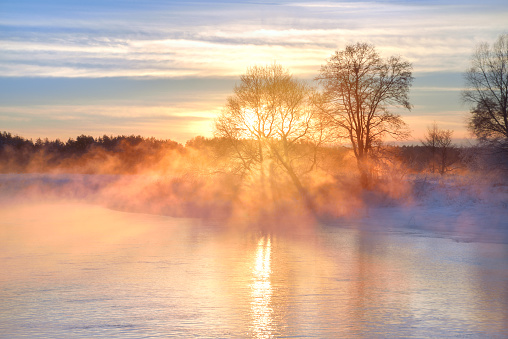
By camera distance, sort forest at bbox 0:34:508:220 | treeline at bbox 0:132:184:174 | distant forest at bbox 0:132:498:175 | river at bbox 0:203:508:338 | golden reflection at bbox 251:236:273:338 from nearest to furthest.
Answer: golden reflection at bbox 251:236:273:338 < river at bbox 0:203:508:338 < forest at bbox 0:34:508:220 < distant forest at bbox 0:132:498:175 < treeline at bbox 0:132:184:174

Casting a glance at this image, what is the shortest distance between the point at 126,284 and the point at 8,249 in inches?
286

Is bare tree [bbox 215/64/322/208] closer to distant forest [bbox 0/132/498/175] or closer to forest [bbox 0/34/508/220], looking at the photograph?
forest [bbox 0/34/508/220]

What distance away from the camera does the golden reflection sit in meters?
8.80

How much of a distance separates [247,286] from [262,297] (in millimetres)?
1131

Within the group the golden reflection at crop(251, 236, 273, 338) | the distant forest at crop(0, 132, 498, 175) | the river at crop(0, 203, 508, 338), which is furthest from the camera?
the distant forest at crop(0, 132, 498, 175)

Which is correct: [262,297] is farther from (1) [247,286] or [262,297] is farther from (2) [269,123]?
(2) [269,123]

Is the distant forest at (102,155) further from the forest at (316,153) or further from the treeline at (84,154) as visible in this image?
the forest at (316,153)

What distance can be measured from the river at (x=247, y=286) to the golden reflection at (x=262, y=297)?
32 millimetres

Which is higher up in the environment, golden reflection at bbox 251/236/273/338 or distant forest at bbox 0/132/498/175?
distant forest at bbox 0/132/498/175

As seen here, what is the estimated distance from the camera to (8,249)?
57.4 feet

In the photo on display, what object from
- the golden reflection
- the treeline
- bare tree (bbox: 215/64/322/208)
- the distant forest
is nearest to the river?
the golden reflection

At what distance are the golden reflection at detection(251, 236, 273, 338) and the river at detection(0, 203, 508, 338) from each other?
32 millimetres

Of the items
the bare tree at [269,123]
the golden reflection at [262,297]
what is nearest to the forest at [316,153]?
the bare tree at [269,123]

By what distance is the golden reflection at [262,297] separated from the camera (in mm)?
8797
